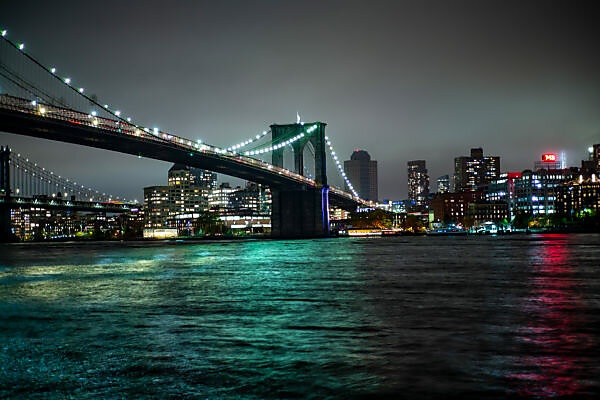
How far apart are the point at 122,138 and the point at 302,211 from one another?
127ft

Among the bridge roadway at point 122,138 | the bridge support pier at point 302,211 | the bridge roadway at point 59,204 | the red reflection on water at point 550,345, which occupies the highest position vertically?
the bridge roadway at point 122,138

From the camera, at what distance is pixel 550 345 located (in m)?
8.52

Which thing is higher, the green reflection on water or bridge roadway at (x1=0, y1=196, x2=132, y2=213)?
bridge roadway at (x1=0, y1=196, x2=132, y2=213)

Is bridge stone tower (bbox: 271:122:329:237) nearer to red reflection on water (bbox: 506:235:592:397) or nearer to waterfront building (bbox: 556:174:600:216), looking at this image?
red reflection on water (bbox: 506:235:592:397)

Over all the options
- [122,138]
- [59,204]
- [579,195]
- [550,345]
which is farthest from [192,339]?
[579,195]

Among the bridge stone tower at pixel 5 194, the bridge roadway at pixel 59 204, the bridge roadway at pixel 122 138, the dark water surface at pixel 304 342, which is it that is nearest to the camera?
the dark water surface at pixel 304 342

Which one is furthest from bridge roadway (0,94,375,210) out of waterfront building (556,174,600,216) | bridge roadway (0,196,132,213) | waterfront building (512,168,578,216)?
waterfront building (512,168,578,216)

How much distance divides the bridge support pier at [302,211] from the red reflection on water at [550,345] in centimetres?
7436

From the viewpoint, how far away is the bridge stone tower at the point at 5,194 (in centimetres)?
9481

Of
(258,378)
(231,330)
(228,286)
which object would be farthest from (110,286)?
(258,378)

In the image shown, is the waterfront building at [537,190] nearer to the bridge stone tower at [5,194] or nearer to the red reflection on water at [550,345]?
the bridge stone tower at [5,194]

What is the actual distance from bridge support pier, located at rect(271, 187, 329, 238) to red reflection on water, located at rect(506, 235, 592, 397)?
74.4m

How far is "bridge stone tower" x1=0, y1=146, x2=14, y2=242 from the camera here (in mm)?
94812

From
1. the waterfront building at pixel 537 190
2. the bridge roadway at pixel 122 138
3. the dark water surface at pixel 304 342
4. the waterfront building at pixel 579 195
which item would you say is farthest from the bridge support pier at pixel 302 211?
the waterfront building at pixel 537 190
